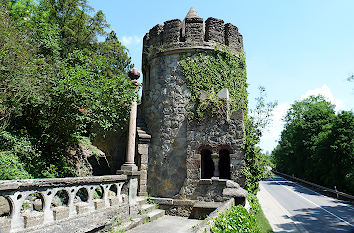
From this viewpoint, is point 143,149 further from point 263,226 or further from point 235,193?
point 263,226

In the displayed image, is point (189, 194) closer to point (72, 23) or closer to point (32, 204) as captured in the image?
point (32, 204)

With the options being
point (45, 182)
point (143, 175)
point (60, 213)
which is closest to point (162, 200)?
point (143, 175)

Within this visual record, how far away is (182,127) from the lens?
10000 millimetres

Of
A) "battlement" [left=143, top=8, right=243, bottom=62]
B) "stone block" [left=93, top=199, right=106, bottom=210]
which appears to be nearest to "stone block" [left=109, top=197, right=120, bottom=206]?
"stone block" [left=93, top=199, right=106, bottom=210]

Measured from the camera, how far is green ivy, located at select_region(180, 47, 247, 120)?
9930 millimetres

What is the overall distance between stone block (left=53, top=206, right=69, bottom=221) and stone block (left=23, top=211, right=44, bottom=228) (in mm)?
302

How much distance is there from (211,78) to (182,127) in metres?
2.45

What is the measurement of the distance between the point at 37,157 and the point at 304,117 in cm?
3535

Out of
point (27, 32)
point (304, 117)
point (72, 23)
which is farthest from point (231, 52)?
point (304, 117)

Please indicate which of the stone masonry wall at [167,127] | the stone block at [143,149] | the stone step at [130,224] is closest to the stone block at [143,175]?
the stone masonry wall at [167,127]

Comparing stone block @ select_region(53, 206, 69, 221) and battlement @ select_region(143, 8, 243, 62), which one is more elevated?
battlement @ select_region(143, 8, 243, 62)

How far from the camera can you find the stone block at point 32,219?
399 centimetres

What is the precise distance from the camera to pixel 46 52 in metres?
9.53

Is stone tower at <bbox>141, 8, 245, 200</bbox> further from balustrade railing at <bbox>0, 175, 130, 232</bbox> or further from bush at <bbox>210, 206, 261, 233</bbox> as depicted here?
balustrade railing at <bbox>0, 175, 130, 232</bbox>
